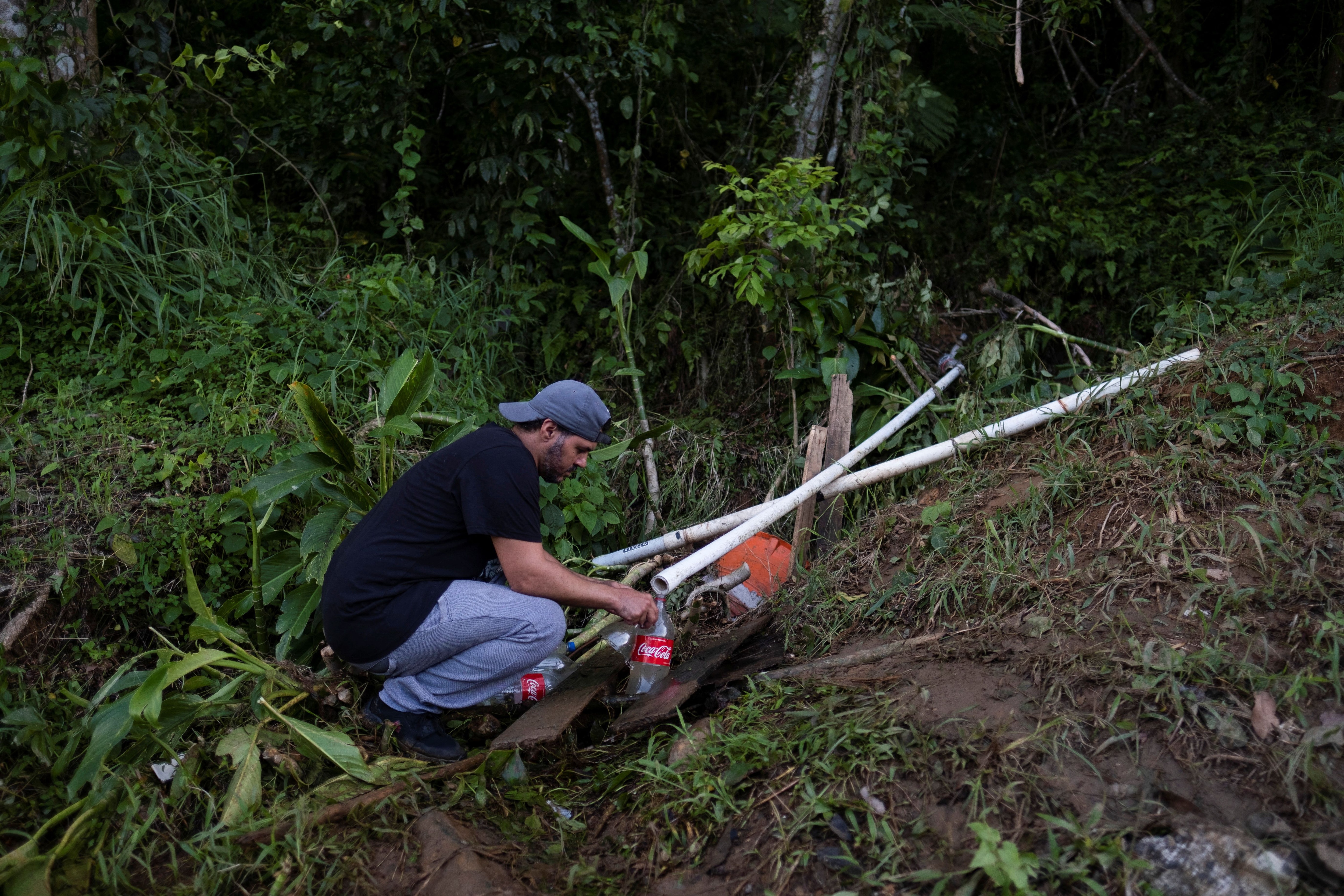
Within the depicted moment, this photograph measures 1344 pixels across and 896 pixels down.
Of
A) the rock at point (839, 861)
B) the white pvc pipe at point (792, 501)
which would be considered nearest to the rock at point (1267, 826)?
the rock at point (839, 861)

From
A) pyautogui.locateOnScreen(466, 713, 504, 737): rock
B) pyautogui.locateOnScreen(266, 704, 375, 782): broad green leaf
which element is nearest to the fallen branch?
pyautogui.locateOnScreen(466, 713, 504, 737): rock

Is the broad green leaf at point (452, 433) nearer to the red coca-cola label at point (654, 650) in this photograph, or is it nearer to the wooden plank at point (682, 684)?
the red coca-cola label at point (654, 650)

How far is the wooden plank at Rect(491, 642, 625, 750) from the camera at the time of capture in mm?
2840

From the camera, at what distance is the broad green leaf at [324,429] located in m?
3.22

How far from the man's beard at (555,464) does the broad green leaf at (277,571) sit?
1.03m

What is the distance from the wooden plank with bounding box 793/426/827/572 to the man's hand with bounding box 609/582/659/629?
0.91 m

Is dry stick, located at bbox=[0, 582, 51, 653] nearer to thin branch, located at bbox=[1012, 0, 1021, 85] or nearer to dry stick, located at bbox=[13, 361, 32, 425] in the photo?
dry stick, located at bbox=[13, 361, 32, 425]

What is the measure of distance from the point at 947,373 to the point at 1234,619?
216cm

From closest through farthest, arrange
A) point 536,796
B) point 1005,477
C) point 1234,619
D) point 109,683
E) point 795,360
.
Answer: point 1234,619 → point 536,796 → point 109,683 → point 1005,477 → point 795,360

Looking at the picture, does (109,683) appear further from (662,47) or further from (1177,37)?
(1177,37)

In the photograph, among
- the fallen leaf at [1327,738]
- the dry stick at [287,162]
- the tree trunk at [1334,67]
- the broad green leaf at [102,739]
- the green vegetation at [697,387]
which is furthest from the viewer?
the tree trunk at [1334,67]

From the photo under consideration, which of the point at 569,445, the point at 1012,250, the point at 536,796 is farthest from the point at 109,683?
the point at 1012,250

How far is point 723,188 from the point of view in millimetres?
4309

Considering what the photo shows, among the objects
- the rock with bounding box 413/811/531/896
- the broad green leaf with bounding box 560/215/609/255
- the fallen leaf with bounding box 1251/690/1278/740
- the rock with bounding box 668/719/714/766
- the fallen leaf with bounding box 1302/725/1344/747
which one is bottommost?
the rock with bounding box 668/719/714/766
